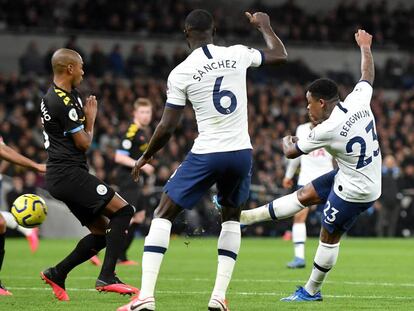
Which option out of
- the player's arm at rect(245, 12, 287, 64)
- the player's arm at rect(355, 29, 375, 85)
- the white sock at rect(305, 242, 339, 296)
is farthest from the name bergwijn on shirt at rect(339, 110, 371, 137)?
the white sock at rect(305, 242, 339, 296)

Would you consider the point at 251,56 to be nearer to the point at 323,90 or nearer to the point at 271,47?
the point at 271,47

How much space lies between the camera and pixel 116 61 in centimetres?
3244

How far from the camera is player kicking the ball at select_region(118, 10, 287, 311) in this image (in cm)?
832

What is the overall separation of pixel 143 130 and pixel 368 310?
6783 mm

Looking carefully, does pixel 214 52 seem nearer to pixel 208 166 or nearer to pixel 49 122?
pixel 208 166

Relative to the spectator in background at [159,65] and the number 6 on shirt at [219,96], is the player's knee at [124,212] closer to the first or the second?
the number 6 on shirt at [219,96]

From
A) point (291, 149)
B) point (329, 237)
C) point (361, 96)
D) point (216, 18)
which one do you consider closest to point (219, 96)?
point (291, 149)

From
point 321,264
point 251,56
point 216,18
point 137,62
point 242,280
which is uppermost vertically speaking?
point 216,18

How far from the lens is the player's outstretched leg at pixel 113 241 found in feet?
31.0

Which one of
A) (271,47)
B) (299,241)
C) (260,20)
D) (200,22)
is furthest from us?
(299,241)

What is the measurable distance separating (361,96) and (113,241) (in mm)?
2812

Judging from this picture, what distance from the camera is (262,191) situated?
85.4 ft

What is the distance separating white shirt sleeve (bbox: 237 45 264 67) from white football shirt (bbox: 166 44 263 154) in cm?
1

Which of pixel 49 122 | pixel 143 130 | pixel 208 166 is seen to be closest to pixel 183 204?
pixel 208 166
